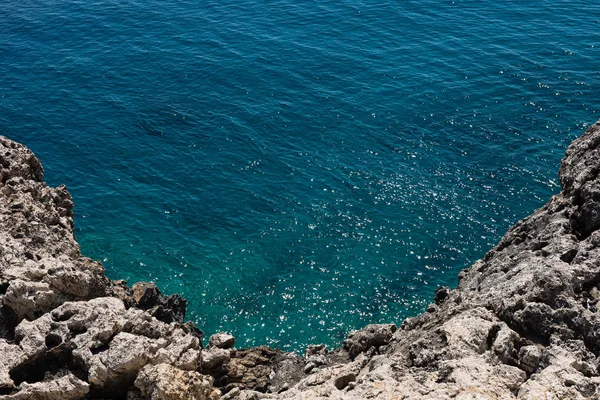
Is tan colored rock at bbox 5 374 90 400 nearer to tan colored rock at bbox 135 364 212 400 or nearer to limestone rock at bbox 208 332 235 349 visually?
tan colored rock at bbox 135 364 212 400

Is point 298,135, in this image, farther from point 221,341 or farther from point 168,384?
point 168,384

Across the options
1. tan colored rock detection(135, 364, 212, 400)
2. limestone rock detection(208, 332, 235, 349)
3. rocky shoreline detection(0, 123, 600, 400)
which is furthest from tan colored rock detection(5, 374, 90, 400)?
limestone rock detection(208, 332, 235, 349)

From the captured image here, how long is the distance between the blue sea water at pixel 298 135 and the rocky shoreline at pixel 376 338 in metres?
15.4

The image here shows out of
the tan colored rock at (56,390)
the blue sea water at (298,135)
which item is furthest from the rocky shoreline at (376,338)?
the blue sea water at (298,135)

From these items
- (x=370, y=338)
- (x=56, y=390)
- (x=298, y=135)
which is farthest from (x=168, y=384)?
(x=298, y=135)

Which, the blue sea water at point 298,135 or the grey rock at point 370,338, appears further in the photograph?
the blue sea water at point 298,135

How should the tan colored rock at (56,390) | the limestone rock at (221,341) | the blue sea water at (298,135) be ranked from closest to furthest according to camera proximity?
the tan colored rock at (56,390) → the limestone rock at (221,341) → the blue sea water at (298,135)

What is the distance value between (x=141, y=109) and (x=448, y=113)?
29026 millimetres

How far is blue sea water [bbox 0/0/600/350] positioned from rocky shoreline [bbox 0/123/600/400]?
605 inches

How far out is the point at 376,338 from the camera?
26.7 meters

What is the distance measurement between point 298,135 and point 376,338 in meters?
35.7

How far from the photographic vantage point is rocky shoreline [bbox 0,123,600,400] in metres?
19.2

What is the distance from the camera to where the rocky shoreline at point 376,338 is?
63.0 feet

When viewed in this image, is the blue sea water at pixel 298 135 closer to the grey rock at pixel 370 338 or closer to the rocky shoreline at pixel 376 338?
the grey rock at pixel 370 338
